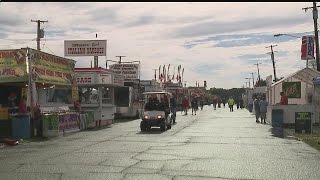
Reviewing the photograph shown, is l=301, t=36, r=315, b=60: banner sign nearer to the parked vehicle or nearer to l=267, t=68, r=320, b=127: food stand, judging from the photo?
l=267, t=68, r=320, b=127: food stand

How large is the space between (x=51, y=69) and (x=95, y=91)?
8.48 m

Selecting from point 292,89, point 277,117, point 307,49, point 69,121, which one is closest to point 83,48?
point 307,49

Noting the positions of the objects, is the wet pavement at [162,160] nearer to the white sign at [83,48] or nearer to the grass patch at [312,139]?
the grass patch at [312,139]

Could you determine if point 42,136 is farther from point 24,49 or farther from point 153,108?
point 153,108

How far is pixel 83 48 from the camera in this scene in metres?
43.7

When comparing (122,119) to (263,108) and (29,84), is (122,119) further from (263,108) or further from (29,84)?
(29,84)

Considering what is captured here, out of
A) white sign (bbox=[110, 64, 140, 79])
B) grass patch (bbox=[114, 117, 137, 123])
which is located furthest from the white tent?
white sign (bbox=[110, 64, 140, 79])

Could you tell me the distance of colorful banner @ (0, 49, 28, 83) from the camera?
22.1m

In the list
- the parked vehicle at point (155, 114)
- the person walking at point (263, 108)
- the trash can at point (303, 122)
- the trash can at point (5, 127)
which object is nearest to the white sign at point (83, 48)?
the person walking at point (263, 108)

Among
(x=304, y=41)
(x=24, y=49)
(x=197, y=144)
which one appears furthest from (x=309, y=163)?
(x=304, y=41)

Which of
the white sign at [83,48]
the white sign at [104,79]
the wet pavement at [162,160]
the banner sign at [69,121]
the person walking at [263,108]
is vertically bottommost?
the wet pavement at [162,160]

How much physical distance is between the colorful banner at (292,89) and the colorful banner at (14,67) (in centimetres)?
1638

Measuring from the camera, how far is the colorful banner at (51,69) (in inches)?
887

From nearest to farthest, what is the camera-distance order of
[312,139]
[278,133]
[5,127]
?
[312,139]
[5,127]
[278,133]
